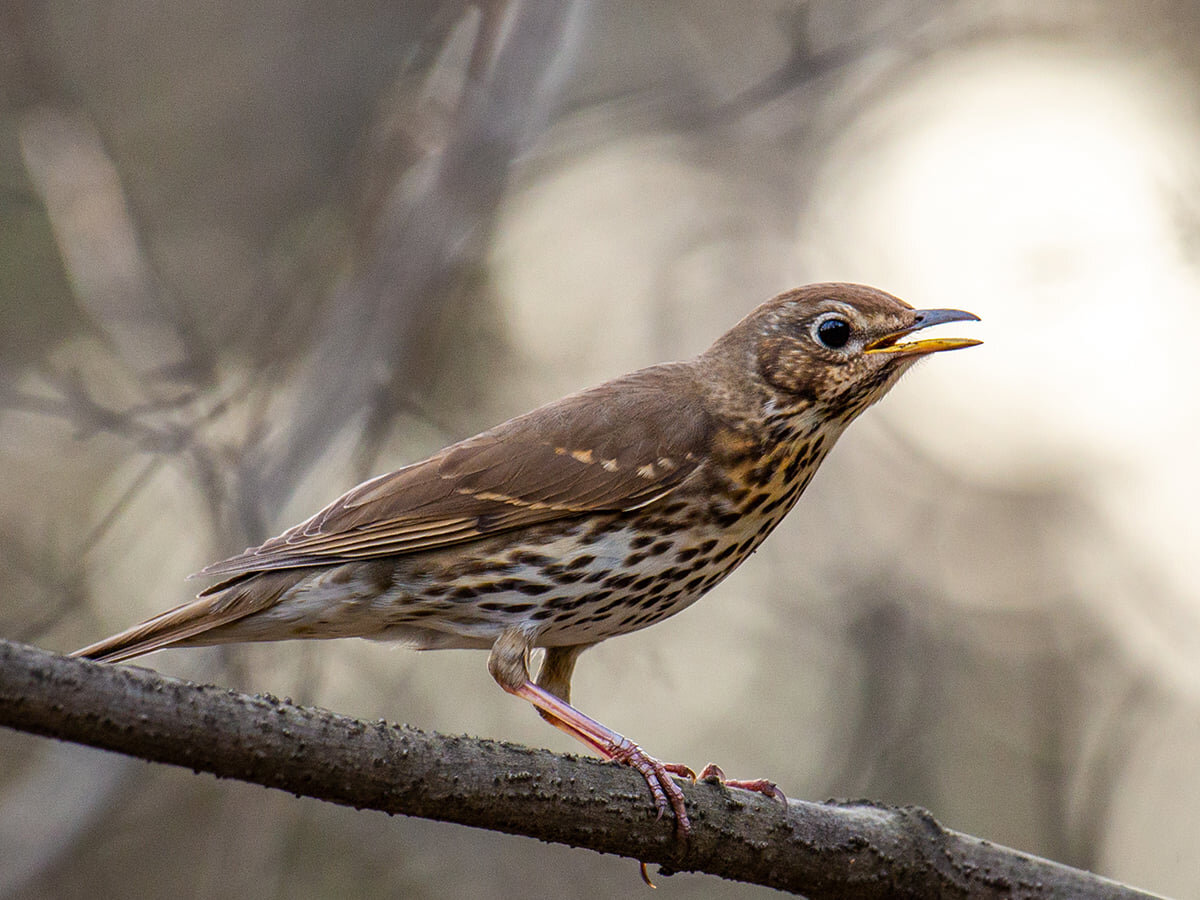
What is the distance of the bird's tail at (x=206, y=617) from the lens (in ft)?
12.5

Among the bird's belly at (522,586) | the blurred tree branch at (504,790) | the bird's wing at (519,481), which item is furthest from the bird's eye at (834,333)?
the blurred tree branch at (504,790)

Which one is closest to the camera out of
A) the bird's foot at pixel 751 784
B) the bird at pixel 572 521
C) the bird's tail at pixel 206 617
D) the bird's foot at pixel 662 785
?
the bird's foot at pixel 662 785

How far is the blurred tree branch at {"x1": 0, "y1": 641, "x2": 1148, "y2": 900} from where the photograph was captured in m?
2.54

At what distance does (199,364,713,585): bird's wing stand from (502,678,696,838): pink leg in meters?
0.59

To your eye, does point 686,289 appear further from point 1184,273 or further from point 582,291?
point 1184,273

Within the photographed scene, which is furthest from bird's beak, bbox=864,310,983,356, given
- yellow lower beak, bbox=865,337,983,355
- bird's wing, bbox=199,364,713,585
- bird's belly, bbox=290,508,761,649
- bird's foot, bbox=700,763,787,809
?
bird's foot, bbox=700,763,787,809

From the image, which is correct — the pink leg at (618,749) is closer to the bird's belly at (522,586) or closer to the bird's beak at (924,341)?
the bird's belly at (522,586)

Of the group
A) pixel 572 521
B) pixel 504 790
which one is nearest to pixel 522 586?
pixel 572 521

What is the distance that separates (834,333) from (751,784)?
5.84 ft

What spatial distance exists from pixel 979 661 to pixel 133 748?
353 inches

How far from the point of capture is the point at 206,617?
410cm

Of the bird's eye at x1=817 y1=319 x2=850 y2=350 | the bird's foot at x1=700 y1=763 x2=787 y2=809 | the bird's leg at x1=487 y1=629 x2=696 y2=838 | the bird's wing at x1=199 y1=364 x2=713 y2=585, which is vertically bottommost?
the bird's foot at x1=700 y1=763 x2=787 y2=809

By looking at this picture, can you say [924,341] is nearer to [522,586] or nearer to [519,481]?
[519,481]

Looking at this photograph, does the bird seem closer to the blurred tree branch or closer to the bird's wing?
the bird's wing
